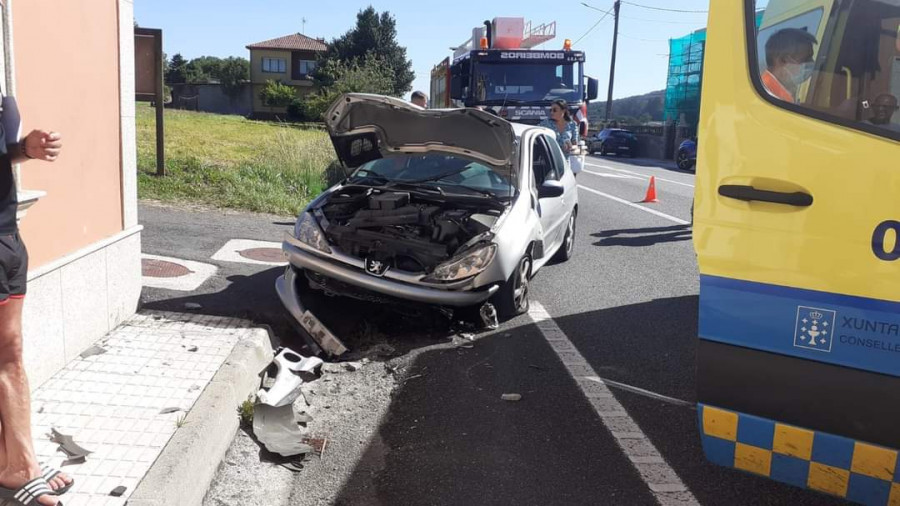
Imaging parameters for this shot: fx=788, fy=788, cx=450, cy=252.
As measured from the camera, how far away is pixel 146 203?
1113 centimetres

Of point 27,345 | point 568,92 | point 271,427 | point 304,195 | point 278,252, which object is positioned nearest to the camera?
point 27,345

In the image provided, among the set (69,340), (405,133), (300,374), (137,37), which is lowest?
(300,374)

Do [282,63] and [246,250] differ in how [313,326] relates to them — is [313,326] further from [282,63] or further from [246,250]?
[282,63]

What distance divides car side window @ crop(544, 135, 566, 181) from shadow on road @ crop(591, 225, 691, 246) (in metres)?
1.90

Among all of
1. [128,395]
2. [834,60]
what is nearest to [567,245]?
[128,395]

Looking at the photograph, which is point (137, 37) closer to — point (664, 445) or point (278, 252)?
point (278, 252)

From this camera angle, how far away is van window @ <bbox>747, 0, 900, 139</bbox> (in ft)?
8.64

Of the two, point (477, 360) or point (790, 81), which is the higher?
point (790, 81)

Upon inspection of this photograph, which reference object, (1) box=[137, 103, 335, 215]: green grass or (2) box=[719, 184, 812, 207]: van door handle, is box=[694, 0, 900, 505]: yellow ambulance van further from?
(1) box=[137, 103, 335, 215]: green grass

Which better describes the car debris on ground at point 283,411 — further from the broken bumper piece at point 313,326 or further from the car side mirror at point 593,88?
the car side mirror at point 593,88

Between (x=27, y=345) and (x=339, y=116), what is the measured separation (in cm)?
352

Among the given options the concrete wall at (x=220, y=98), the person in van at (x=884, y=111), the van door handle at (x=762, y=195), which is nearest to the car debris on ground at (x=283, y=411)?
the van door handle at (x=762, y=195)

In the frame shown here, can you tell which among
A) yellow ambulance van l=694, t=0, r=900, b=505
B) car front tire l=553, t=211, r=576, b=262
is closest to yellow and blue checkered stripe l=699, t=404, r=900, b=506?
yellow ambulance van l=694, t=0, r=900, b=505

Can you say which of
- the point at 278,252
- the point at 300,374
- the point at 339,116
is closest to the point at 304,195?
the point at 278,252
